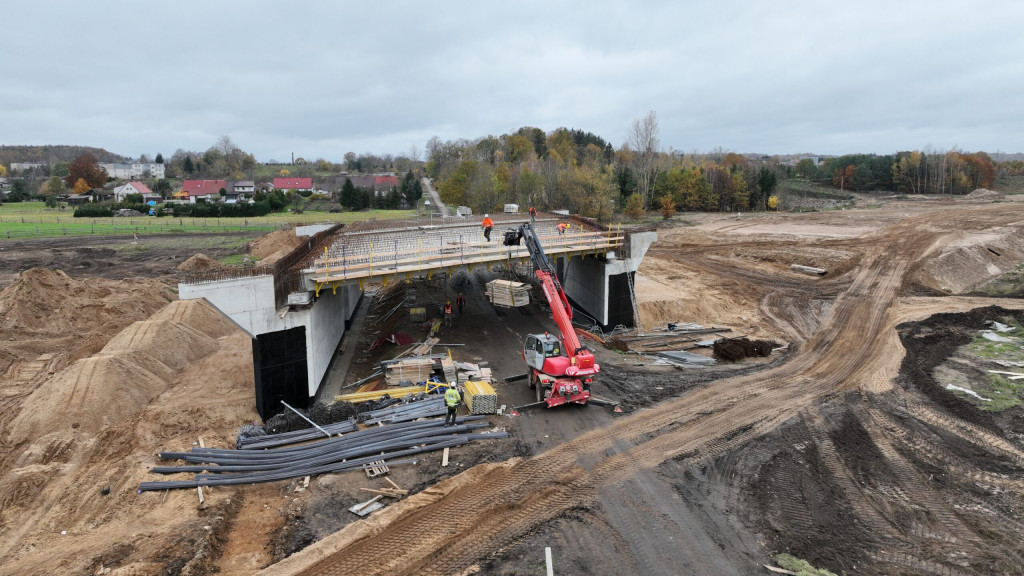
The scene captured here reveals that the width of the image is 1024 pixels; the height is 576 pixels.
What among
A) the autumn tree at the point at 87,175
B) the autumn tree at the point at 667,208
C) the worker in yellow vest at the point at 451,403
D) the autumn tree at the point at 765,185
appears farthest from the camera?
the autumn tree at the point at 87,175

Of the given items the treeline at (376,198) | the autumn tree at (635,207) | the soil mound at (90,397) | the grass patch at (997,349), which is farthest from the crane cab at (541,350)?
the treeline at (376,198)

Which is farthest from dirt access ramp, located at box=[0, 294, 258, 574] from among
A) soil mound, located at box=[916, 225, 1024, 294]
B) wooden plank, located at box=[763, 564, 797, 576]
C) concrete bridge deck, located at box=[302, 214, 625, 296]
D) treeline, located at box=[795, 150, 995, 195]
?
treeline, located at box=[795, 150, 995, 195]

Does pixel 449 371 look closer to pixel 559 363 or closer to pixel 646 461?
pixel 559 363

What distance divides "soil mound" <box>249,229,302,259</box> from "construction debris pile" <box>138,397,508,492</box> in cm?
3377

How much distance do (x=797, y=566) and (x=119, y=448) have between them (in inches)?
693

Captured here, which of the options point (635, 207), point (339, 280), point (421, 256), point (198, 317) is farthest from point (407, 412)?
point (635, 207)

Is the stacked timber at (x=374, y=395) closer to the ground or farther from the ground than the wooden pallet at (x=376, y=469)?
farther from the ground

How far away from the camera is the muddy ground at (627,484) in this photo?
1116 cm

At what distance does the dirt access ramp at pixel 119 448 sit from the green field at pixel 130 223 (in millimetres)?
41761

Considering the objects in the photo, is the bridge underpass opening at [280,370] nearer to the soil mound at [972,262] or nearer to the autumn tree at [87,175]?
the soil mound at [972,262]

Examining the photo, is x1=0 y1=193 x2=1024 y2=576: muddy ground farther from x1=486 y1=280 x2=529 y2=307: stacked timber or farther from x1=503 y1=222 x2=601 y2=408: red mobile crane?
x1=486 y1=280 x2=529 y2=307: stacked timber

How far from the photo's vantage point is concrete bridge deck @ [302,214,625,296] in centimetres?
1988

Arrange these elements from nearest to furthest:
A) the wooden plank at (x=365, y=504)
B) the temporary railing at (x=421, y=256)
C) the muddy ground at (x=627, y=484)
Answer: the muddy ground at (x=627, y=484) → the wooden plank at (x=365, y=504) → the temporary railing at (x=421, y=256)

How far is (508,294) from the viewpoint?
1161 inches
